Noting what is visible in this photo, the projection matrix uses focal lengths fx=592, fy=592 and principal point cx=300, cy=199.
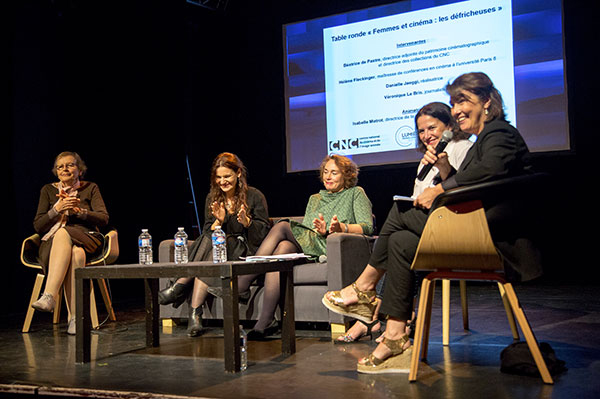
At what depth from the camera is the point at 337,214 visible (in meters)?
3.68

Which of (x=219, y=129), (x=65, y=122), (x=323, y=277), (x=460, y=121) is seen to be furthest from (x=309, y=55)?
(x=460, y=121)

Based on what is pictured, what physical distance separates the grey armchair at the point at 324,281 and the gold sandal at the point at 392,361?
91 cm

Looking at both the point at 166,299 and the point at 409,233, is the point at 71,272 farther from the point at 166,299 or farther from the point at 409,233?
the point at 409,233

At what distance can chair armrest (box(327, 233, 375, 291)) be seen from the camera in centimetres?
325

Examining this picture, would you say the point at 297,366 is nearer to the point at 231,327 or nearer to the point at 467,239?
the point at 231,327

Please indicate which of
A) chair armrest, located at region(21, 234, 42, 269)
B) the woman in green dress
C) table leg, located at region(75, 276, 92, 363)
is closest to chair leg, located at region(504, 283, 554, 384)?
the woman in green dress

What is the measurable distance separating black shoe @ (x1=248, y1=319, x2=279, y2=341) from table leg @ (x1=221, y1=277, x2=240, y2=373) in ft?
2.62

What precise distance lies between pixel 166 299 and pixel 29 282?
7.04 ft

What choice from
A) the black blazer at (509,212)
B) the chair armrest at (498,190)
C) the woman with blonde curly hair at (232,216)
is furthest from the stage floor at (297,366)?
the chair armrest at (498,190)

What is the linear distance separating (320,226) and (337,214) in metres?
0.22

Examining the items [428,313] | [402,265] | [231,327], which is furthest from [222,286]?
[428,313]

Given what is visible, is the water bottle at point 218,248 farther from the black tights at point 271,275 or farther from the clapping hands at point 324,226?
the clapping hands at point 324,226

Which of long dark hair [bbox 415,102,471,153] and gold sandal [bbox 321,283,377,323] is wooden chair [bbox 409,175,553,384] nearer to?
gold sandal [bbox 321,283,377,323]

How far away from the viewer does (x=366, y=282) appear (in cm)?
252
